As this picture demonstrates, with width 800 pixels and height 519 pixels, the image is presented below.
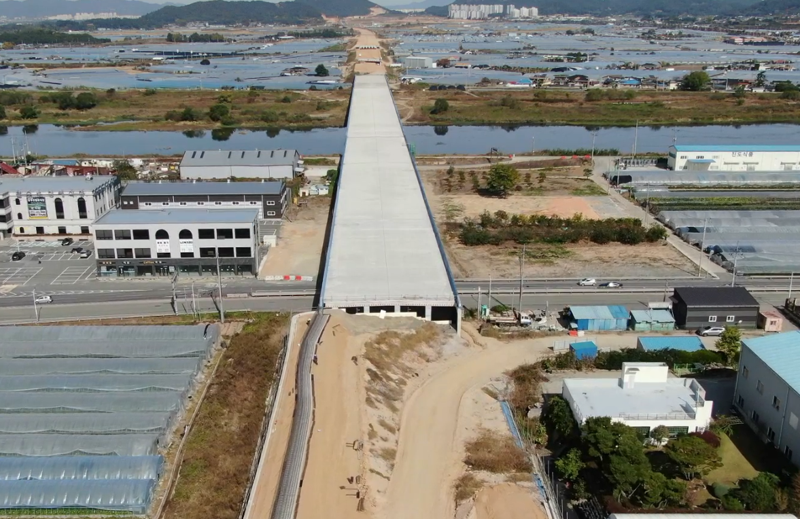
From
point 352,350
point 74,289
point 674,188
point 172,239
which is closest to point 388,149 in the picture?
point 674,188

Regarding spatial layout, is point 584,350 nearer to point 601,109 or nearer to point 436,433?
point 436,433

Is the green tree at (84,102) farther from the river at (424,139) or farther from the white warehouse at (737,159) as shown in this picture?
the white warehouse at (737,159)

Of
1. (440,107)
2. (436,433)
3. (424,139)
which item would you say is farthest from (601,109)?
(436,433)

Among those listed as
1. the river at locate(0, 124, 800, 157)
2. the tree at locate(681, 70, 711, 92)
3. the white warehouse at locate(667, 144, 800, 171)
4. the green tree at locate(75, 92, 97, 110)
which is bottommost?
the river at locate(0, 124, 800, 157)

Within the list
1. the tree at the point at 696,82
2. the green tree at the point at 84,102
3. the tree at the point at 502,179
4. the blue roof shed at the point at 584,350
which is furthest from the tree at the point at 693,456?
the tree at the point at 696,82

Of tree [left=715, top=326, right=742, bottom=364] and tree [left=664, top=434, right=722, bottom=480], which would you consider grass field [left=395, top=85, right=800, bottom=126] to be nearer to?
tree [left=715, top=326, right=742, bottom=364]

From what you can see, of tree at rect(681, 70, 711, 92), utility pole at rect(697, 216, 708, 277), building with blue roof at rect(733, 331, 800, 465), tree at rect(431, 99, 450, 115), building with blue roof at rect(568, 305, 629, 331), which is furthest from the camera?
tree at rect(681, 70, 711, 92)

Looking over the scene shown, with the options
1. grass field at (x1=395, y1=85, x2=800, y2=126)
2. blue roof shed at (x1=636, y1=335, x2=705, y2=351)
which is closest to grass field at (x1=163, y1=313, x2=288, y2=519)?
blue roof shed at (x1=636, y1=335, x2=705, y2=351)
